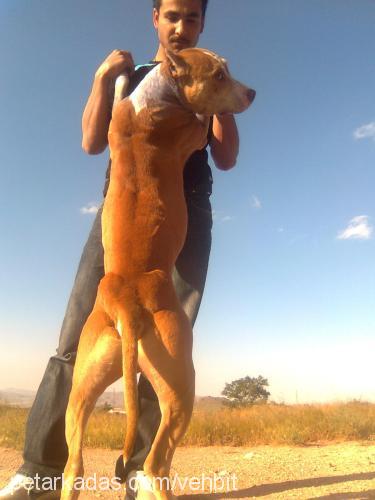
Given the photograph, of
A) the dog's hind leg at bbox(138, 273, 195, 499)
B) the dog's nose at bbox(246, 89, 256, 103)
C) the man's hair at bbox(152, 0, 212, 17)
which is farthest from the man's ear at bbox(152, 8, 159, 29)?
the dog's hind leg at bbox(138, 273, 195, 499)

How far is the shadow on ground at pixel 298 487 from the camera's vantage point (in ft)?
13.0

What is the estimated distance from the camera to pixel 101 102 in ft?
10.9

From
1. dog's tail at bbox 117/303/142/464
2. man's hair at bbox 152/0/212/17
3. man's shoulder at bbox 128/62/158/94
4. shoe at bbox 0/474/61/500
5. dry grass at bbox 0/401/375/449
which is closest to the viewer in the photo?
dog's tail at bbox 117/303/142/464

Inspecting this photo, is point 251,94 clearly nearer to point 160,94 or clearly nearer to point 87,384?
point 160,94

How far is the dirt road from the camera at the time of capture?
412 cm

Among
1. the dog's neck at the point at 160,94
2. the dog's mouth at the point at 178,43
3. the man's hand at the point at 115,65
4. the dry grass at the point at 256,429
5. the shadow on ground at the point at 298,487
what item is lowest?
the shadow on ground at the point at 298,487

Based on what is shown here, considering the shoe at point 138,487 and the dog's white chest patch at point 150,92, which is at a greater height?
the dog's white chest patch at point 150,92

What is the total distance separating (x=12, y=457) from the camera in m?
5.77

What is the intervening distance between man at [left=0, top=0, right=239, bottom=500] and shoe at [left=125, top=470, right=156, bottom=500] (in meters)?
0.03

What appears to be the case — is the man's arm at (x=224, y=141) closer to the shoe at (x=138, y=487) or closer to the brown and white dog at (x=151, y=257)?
the brown and white dog at (x=151, y=257)

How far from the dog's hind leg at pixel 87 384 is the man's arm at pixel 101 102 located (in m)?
1.59

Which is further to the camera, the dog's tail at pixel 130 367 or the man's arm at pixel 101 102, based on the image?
the man's arm at pixel 101 102

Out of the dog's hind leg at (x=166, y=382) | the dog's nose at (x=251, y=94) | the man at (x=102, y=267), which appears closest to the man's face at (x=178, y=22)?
the man at (x=102, y=267)

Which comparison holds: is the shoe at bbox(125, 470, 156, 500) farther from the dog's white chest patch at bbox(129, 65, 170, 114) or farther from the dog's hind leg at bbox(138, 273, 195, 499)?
the dog's white chest patch at bbox(129, 65, 170, 114)
